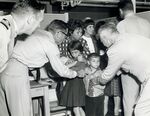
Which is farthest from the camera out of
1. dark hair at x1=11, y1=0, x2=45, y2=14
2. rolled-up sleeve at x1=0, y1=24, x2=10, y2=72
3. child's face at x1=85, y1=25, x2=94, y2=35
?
child's face at x1=85, y1=25, x2=94, y2=35

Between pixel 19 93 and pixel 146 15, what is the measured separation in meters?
1.94

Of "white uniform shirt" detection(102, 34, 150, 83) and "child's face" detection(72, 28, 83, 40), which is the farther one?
"child's face" detection(72, 28, 83, 40)

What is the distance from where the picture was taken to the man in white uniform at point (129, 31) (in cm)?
294

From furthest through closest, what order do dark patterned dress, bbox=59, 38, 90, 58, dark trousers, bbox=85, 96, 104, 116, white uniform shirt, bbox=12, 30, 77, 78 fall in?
dark patterned dress, bbox=59, 38, 90, 58 → dark trousers, bbox=85, 96, 104, 116 → white uniform shirt, bbox=12, 30, 77, 78

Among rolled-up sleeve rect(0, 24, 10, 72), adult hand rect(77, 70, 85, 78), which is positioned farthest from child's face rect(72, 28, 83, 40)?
rolled-up sleeve rect(0, 24, 10, 72)

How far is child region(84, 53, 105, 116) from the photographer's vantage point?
9.92 feet

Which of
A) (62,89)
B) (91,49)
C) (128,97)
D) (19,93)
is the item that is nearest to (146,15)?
(91,49)

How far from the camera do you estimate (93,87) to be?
3.04 m

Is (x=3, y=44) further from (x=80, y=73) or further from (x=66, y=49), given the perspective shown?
(x=66, y=49)

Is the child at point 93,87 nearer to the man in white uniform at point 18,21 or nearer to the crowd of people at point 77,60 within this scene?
the crowd of people at point 77,60

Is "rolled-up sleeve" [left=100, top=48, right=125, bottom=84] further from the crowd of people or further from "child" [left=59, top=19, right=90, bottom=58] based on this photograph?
"child" [left=59, top=19, right=90, bottom=58]

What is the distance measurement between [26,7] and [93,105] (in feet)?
4.70

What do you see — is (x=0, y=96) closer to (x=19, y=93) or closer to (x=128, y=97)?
(x=19, y=93)

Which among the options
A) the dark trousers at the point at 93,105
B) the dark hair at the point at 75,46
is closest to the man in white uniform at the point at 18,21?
the dark hair at the point at 75,46
